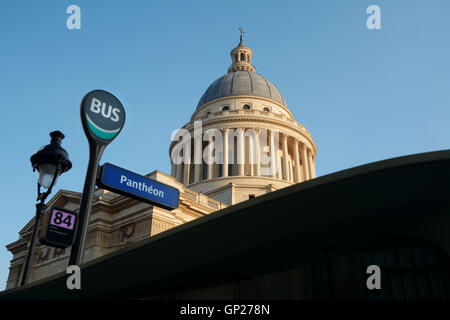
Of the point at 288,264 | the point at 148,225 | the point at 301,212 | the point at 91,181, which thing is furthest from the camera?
the point at 148,225

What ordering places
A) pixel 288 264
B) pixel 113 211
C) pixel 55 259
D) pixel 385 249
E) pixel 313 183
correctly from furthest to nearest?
1. pixel 55 259
2. pixel 113 211
3. pixel 288 264
4. pixel 385 249
5. pixel 313 183

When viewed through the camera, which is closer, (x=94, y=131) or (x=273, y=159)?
(x=94, y=131)

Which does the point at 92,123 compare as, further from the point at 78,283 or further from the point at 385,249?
the point at 385,249

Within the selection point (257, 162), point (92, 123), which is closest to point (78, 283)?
point (92, 123)

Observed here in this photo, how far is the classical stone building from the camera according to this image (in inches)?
1160

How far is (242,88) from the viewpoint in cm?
5947

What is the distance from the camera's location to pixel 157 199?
8.28 meters

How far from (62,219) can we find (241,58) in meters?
66.1

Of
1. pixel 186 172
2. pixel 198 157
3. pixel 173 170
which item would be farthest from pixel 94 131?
pixel 173 170

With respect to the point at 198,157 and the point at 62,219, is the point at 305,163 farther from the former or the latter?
the point at 62,219

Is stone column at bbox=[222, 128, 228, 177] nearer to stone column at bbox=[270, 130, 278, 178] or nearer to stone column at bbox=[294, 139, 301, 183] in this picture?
stone column at bbox=[270, 130, 278, 178]

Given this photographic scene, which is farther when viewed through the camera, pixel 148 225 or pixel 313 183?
pixel 148 225

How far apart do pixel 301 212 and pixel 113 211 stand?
26207mm

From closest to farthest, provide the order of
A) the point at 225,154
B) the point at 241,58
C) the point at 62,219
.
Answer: the point at 62,219 < the point at 225,154 < the point at 241,58
